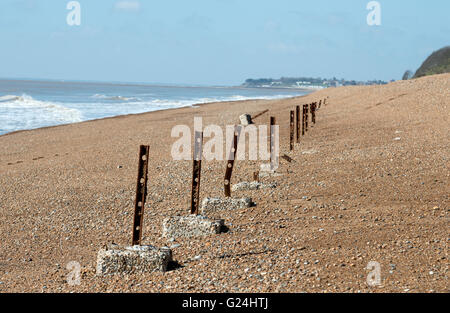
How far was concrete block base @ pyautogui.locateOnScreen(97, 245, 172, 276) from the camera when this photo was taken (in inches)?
276

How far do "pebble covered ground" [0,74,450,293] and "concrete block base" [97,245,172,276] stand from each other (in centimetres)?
12

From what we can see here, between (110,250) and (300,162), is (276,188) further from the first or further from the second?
(110,250)

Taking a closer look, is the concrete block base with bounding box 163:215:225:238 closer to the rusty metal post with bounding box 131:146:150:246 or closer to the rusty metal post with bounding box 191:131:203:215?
the rusty metal post with bounding box 191:131:203:215

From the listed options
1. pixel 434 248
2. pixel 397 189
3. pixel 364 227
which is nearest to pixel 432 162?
pixel 397 189

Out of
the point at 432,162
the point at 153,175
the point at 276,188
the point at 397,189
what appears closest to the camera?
the point at 397,189

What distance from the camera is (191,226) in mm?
8641

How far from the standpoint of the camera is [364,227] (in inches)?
325

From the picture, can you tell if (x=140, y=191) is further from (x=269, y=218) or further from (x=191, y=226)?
(x=269, y=218)

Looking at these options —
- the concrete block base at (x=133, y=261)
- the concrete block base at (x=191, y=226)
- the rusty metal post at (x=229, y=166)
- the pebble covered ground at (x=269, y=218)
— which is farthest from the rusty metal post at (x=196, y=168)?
the concrete block base at (x=133, y=261)

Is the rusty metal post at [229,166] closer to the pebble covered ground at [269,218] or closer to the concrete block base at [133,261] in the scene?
the pebble covered ground at [269,218]

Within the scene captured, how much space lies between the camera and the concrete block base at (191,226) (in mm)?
8555

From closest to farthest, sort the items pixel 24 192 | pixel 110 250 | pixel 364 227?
1. pixel 110 250
2. pixel 364 227
3. pixel 24 192

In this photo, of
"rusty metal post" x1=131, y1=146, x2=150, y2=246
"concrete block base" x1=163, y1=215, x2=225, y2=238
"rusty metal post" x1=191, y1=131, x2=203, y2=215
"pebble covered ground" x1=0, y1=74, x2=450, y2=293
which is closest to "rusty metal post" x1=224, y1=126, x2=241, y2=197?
"pebble covered ground" x1=0, y1=74, x2=450, y2=293
